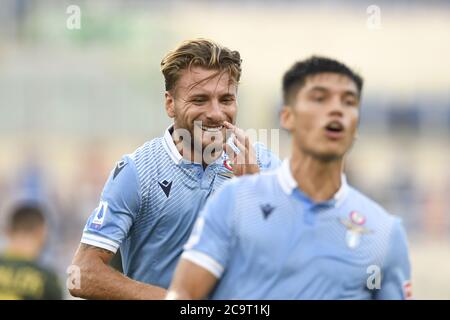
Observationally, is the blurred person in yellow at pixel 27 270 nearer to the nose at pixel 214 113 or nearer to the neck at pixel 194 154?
the neck at pixel 194 154

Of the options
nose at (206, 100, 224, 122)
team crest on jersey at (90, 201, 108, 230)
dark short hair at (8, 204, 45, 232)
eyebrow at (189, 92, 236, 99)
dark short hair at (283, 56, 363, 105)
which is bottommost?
dark short hair at (8, 204, 45, 232)

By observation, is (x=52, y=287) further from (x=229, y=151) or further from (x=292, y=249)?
(x=292, y=249)

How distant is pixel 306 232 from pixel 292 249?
0.28 feet

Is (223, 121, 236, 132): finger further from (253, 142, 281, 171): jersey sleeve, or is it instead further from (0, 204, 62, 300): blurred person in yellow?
(0, 204, 62, 300): blurred person in yellow

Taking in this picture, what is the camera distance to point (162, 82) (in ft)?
68.8

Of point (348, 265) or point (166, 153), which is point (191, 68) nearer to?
point (166, 153)

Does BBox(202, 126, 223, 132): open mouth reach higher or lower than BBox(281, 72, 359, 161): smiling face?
lower

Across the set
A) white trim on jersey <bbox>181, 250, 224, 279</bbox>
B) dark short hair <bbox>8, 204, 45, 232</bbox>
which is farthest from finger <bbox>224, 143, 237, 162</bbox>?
dark short hair <bbox>8, 204, 45, 232</bbox>

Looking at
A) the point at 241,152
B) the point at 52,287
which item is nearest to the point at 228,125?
the point at 241,152

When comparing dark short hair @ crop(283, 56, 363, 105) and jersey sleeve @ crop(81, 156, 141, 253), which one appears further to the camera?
jersey sleeve @ crop(81, 156, 141, 253)

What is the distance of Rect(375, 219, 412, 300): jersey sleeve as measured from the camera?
12.7 feet

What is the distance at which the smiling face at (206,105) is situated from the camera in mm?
5414

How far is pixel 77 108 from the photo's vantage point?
20594 mm

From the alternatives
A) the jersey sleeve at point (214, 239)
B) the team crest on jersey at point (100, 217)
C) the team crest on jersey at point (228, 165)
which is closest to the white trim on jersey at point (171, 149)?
the team crest on jersey at point (228, 165)
